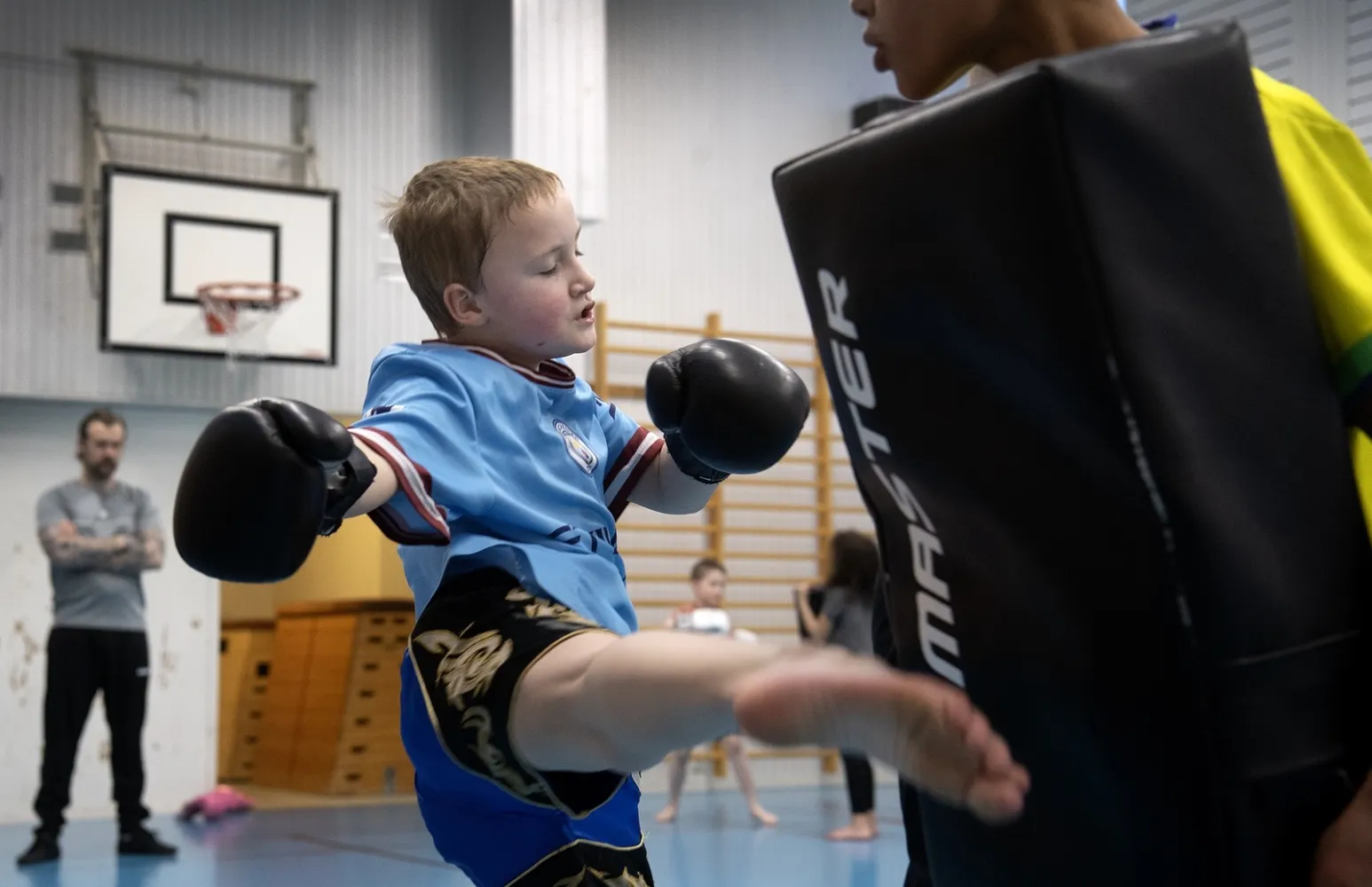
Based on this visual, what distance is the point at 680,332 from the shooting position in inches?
362

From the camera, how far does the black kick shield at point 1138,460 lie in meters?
0.88

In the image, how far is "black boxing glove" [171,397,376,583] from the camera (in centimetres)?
149

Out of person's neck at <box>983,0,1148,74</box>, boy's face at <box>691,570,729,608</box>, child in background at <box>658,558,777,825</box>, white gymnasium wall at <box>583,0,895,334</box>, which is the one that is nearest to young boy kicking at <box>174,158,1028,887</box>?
person's neck at <box>983,0,1148,74</box>

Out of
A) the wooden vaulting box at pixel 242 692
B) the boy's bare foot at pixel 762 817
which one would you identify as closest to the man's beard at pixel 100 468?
the boy's bare foot at pixel 762 817

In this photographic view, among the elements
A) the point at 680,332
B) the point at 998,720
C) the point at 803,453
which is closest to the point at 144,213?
the point at 680,332

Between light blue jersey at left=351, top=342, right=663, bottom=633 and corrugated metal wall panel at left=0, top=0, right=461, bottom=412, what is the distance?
6.42 metres

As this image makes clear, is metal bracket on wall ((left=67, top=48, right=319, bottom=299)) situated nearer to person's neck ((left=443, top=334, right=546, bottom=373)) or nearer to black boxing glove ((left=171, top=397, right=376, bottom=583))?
person's neck ((left=443, top=334, right=546, bottom=373))

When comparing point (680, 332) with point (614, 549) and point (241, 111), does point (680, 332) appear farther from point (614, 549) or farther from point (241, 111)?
point (614, 549)

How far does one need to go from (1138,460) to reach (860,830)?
537cm

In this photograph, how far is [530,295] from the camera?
1.88m

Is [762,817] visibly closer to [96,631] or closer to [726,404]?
[96,631]

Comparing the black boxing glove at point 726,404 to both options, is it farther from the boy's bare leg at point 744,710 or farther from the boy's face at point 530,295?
the boy's bare leg at point 744,710

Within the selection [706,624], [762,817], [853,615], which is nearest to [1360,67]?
[853,615]

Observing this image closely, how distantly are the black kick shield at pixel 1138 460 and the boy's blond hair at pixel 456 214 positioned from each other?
3.14ft
